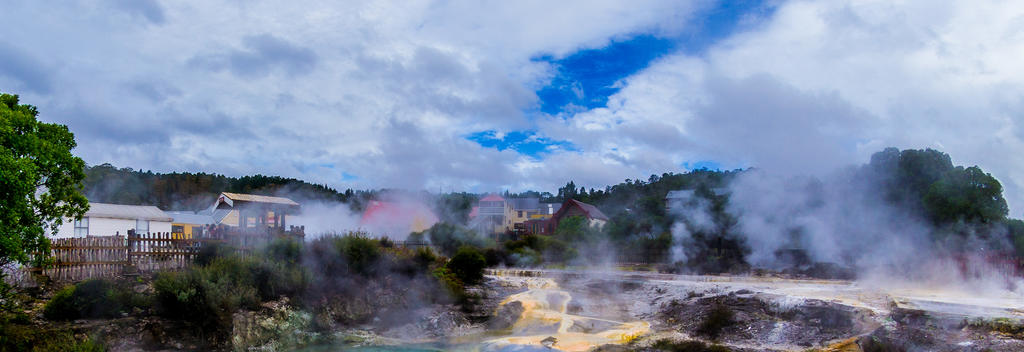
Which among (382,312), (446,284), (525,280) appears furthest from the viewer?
(525,280)

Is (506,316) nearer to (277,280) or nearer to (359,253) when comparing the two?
(359,253)

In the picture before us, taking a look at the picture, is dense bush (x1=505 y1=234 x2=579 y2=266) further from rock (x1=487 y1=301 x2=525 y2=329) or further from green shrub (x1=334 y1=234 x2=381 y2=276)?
green shrub (x1=334 y1=234 x2=381 y2=276)

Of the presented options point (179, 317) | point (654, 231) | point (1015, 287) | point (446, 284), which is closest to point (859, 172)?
point (1015, 287)

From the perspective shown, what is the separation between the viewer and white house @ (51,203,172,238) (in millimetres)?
28062

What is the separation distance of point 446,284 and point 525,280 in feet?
27.3

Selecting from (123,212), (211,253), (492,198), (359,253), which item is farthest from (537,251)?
(492,198)

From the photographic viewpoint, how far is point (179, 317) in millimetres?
17625

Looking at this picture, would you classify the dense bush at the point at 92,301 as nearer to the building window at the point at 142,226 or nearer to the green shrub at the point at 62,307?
the green shrub at the point at 62,307

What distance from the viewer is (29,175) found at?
11.0 m

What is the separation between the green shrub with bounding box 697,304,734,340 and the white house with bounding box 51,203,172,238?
25645 mm

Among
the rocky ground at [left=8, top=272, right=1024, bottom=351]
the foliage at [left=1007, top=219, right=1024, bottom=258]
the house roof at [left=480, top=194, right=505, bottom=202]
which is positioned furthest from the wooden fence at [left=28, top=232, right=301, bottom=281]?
the house roof at [left=480, top=194, right=505, bottom=202]

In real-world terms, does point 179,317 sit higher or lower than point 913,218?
lower

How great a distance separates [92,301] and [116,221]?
16678 millimetres

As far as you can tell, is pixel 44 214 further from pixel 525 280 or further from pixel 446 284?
pixel 525 280
